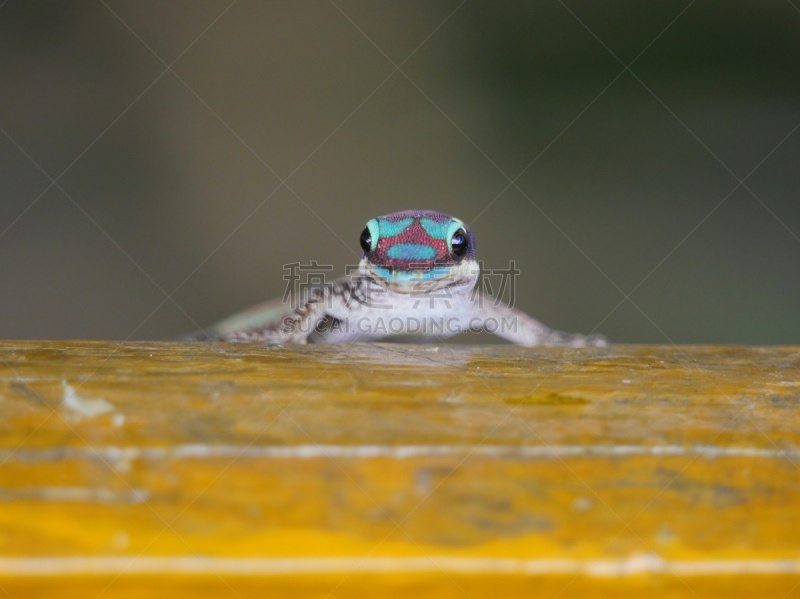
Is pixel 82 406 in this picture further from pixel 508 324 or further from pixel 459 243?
pixel 508 324

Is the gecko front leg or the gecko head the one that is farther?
the gecko front leg

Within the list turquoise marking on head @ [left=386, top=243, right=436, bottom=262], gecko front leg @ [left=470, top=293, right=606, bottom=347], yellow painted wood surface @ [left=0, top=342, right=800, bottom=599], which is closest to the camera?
yellow painted wood surface @ [left=0, top=342, right=800, bottom=599]

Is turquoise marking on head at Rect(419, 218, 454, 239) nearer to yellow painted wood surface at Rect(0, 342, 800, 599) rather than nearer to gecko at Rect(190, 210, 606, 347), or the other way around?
gecko at Rect(190, 210, 606, 347)

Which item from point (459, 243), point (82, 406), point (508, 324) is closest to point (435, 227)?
point (459, 243)

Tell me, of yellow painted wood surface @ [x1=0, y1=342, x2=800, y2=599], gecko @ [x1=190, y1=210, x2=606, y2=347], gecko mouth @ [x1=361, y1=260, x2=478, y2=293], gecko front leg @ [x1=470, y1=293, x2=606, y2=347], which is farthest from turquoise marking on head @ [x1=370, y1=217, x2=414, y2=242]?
yellow painted wood surface @ [x1=0, y1=342, x2=800, y2=599]

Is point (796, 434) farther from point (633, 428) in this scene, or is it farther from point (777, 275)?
point (777, 275)

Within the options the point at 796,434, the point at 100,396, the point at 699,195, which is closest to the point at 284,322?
the point at 100,396
